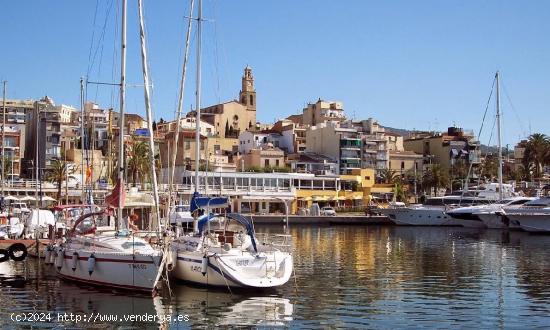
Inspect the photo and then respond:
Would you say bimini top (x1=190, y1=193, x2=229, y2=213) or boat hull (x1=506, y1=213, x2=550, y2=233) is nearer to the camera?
bimini top (x1=190, y1=193, x2=229, y2=213)

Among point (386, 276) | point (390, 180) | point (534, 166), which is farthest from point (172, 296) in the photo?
point (534, 166)

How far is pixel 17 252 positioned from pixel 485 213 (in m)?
52.7

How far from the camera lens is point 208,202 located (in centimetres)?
3048

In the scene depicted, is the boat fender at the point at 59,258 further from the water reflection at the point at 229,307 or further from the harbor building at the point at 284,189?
the harbor building at the point at 284,189

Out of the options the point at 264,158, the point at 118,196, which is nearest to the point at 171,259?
the point at 118,196

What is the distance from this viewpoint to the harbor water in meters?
21.4

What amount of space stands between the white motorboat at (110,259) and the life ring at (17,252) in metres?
5.40

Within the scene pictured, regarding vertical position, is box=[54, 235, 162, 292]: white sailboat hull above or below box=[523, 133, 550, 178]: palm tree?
below

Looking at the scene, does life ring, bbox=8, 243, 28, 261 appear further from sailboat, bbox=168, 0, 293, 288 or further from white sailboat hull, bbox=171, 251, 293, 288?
white sailboat hull, bbox=171, 251, 293, 288

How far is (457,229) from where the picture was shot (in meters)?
75.0

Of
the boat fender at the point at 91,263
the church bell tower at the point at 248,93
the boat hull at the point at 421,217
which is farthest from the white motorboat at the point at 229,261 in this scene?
the church bell tower at the point at 248,93

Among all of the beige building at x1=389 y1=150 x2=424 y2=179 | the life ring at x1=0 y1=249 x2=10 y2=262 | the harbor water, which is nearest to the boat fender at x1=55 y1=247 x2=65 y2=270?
the harbor water

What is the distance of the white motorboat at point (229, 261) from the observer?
84.7ft

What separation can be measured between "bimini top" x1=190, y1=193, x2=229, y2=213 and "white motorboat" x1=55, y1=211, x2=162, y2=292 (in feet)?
12.1
